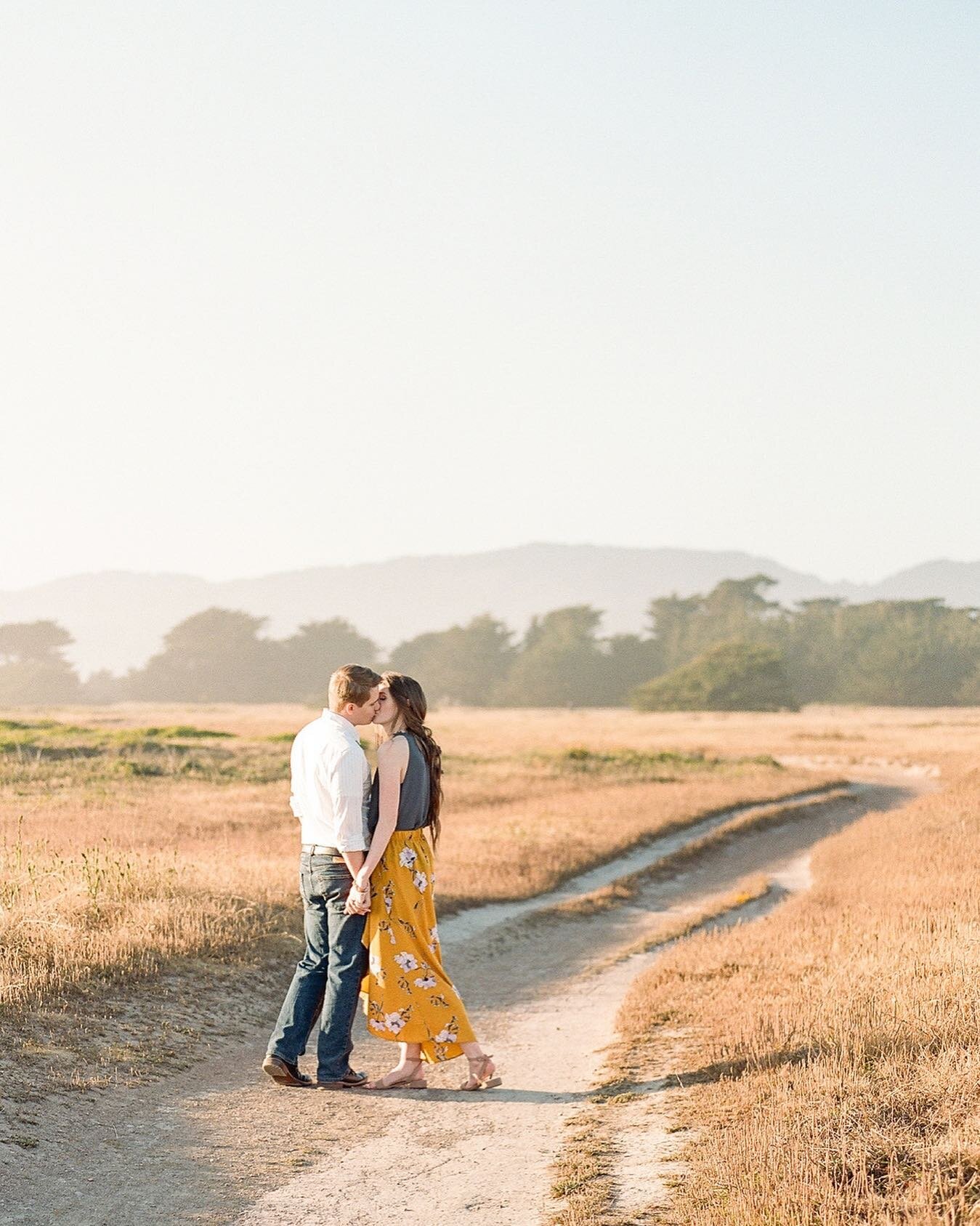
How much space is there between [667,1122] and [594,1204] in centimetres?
154

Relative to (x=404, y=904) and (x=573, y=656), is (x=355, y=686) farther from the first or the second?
(x=573, y=656)

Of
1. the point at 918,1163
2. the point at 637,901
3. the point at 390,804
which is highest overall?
the point at 390,804

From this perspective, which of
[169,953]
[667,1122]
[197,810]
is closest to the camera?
[667,1122]

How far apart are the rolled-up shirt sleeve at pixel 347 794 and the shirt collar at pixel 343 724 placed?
0.29ft

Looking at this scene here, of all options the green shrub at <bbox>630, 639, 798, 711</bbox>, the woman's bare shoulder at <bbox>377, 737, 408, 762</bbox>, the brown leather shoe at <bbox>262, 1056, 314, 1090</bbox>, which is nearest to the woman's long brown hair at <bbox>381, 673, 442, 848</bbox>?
the woman's bare shoulder at <bbox>377, 737, 408, 762</bbox>

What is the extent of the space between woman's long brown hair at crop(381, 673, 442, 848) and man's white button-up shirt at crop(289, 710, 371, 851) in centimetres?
36

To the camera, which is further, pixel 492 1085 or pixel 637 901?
pixel 637 901

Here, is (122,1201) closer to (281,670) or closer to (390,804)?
(390,804)

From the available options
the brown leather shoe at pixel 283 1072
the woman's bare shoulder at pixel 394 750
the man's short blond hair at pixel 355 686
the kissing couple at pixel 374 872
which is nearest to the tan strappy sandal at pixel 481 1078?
the kissing couple at pixel 374 872

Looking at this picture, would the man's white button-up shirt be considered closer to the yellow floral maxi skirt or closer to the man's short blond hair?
the man's short blond hair

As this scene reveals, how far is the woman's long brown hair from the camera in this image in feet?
27.6

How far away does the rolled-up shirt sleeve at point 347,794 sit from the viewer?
323 inches

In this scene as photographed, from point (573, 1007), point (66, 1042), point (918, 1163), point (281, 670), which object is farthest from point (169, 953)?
point (281, 670)

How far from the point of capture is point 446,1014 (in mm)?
8508
